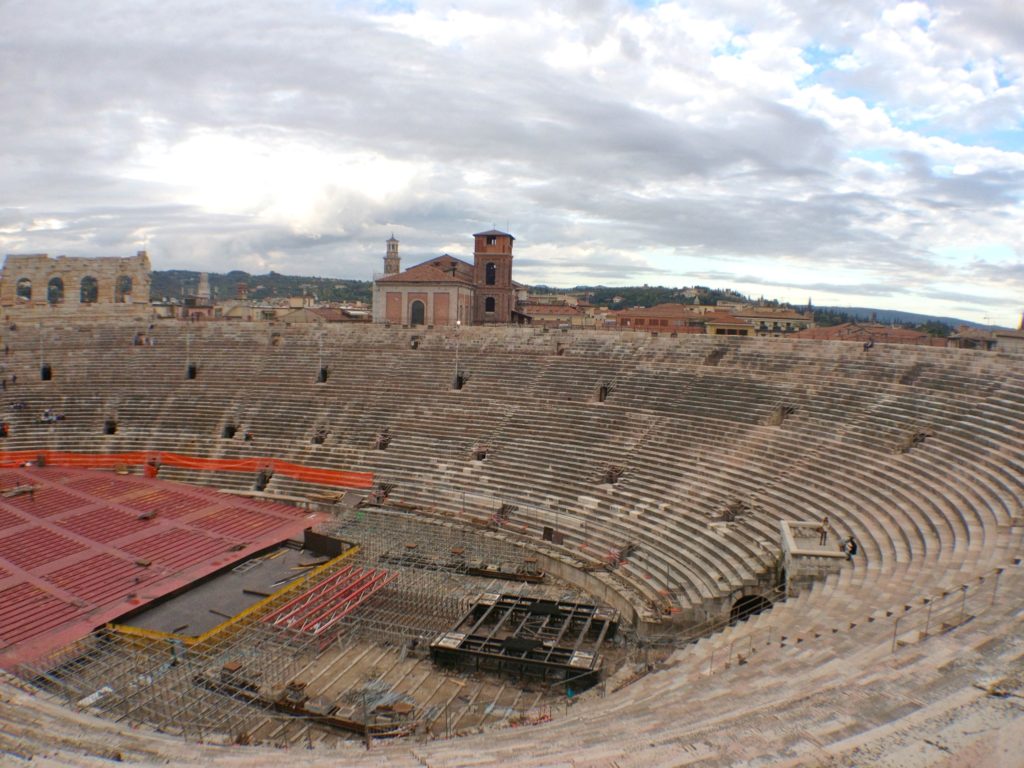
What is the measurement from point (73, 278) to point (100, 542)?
25.0 m

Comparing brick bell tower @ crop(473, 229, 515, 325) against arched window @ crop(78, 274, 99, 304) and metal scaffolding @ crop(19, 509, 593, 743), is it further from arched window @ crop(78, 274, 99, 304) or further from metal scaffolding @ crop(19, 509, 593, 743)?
metal scaffolding @ crop(19, 509, 593, 743)

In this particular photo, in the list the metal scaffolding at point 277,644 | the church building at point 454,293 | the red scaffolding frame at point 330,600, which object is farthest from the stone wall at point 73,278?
the red scaffolding frame at point 330,600

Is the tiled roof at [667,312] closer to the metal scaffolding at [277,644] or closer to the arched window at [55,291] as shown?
the metal scaffolding at [277,644]

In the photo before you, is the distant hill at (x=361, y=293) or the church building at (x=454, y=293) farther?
the distant hill at (x=361, y=293)

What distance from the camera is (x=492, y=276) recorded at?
4703cm

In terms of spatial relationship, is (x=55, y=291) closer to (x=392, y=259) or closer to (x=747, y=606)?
(x=392, y=259)

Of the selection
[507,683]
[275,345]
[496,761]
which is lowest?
[507,683]

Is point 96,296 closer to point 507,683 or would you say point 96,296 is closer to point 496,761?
point 507,683

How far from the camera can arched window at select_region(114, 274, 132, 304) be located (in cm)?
3847

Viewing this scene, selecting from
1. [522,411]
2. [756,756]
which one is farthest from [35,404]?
→ [756,756]

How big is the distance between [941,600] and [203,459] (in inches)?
883

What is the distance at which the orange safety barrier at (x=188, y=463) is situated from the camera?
2303 centimetres

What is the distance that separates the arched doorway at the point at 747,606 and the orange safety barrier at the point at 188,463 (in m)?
12.4

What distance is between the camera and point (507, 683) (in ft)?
40.4
